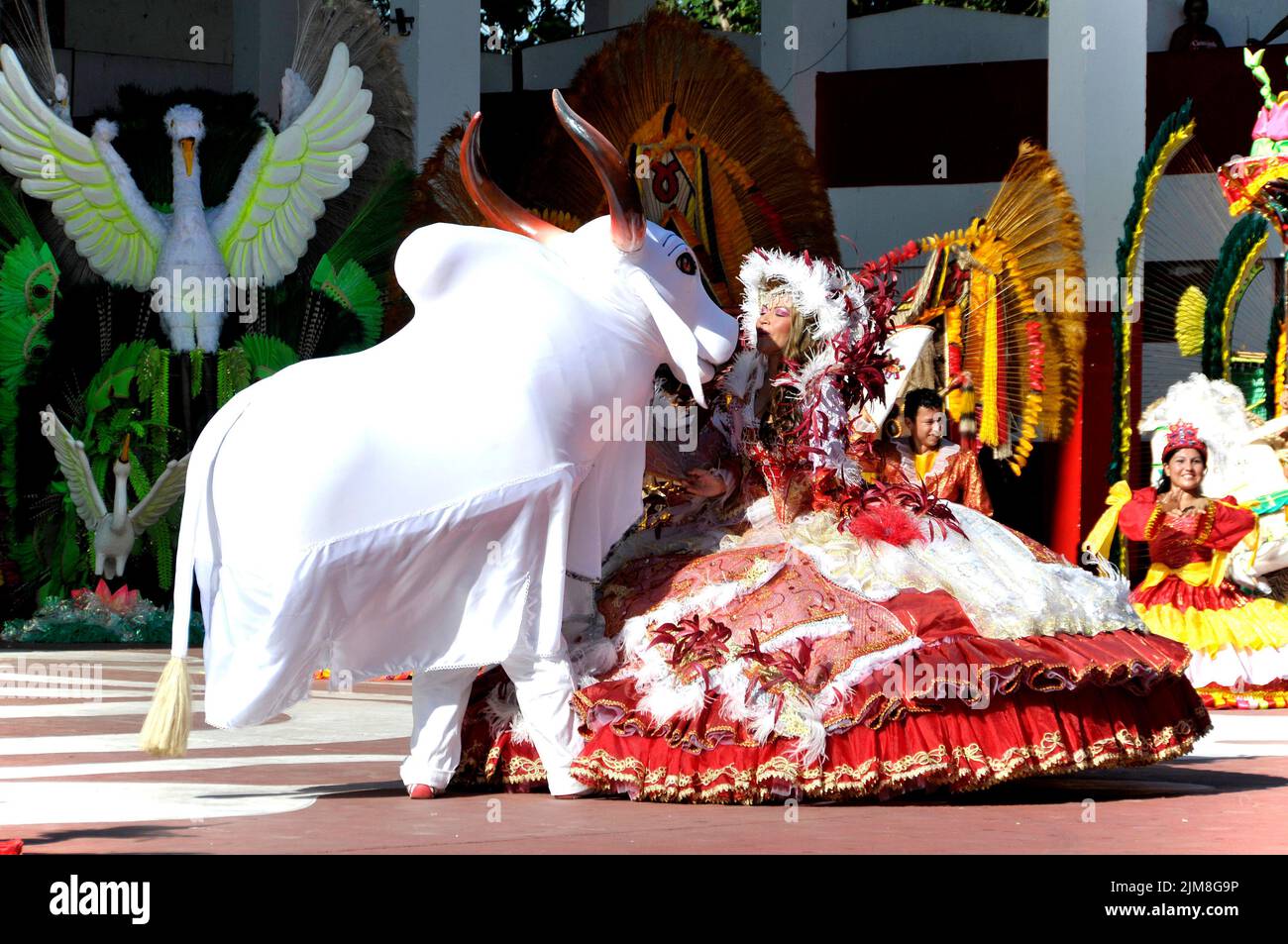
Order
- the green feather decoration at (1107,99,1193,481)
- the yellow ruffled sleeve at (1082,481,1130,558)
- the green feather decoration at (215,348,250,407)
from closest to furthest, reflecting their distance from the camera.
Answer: the yellow ruffled sleeve at (1082,481,1130,558), the green feather decoration at (1107,99,1193,481), the green feather decoration at (215,348,250,407)

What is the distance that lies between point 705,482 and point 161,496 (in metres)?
9.02

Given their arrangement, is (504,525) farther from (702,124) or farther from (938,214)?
(938,214)

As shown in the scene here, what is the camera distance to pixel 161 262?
15297 millimetres

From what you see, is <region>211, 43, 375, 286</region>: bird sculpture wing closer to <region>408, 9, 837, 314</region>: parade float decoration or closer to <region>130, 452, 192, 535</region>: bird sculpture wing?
<region>130, 452, 192, 535</region>: bird sculpture wing

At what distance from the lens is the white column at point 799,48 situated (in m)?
17.5

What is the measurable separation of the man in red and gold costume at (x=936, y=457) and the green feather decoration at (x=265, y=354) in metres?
5.75

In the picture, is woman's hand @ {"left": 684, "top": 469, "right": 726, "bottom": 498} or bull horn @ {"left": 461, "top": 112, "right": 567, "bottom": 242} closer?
bull horn @ {"left": 461, "top": 112, "right": 567, "bottom": 242}

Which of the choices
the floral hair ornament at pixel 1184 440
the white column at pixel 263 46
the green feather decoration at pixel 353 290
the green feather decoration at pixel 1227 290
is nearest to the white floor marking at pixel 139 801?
the floral hair ornament at pixel 1184 440

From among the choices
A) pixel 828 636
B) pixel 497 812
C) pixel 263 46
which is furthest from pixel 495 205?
pixel 263 46

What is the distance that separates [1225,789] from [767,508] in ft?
6.15

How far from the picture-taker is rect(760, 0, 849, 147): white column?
17516mm

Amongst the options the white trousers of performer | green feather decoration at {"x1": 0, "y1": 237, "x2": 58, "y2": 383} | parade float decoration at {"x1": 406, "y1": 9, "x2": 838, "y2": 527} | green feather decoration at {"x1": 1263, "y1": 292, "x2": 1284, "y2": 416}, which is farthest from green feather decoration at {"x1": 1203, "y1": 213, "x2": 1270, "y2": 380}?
green feather decoration at {"x1": 0, "y1": 237, "x2": 58, "y2": 383}

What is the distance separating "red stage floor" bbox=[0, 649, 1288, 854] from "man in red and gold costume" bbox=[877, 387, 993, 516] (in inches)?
120
